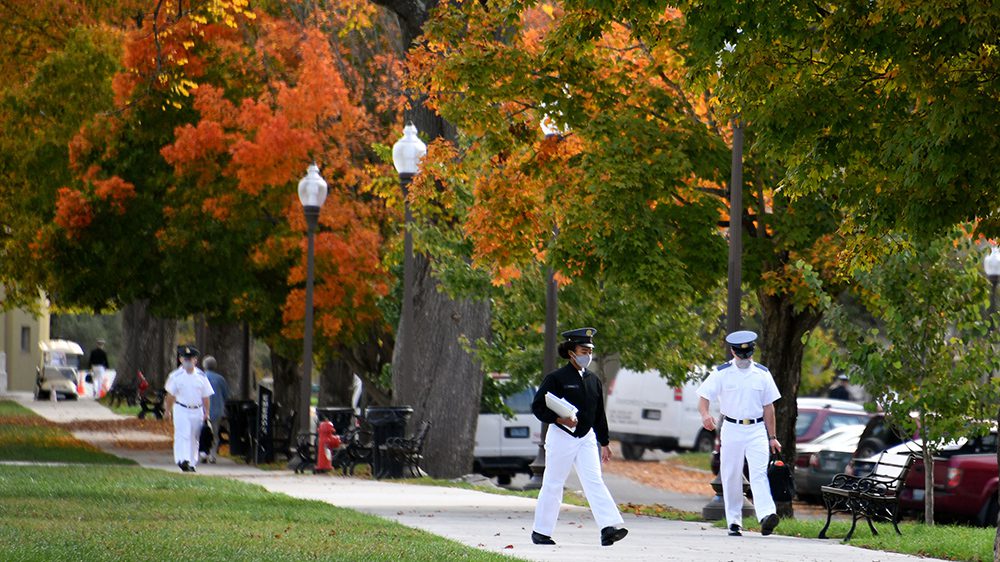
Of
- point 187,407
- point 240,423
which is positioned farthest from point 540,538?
point 240,423

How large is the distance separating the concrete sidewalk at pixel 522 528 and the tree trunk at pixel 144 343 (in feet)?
90.7

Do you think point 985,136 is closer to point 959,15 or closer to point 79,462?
point 959,15

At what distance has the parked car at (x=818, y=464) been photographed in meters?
25.1

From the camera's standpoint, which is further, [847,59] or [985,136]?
[847,59]

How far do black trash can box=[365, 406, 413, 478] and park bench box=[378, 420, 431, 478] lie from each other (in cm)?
2

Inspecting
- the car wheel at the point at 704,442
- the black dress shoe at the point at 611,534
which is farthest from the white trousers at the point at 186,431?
the car wheel at the point at 704,442

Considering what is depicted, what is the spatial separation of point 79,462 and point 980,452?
12554mm

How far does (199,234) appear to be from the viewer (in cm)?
2859

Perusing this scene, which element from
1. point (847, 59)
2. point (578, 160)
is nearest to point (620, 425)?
point (578, 160)

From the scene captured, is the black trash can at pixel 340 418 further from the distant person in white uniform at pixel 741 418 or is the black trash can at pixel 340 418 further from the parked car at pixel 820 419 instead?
the distant person in white uniform at pixel 741 418

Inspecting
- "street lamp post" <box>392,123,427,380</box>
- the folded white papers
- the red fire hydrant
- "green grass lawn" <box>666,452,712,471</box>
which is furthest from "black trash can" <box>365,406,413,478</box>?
"green grass lawn" <box>666,452,712,471</box>

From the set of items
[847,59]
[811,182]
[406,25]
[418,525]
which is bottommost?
[418,525]

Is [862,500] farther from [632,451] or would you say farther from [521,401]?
[632,451]

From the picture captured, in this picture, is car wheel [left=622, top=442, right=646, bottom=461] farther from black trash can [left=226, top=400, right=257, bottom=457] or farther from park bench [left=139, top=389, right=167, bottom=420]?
black trash can [left=226, top=400, right=257, bottom=457]
